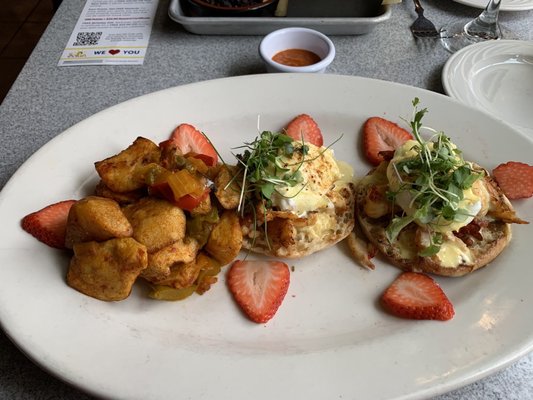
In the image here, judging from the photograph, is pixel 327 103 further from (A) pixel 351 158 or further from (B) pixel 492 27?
(B) pixel 492 27

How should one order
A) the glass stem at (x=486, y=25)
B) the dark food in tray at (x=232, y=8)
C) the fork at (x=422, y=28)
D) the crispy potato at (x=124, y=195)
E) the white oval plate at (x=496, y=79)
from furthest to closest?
the fork at (x=422, y=28)
the glass stem at (x=486, y=25)
the dark food in tray at (x=232, y=8)
the white oval plate at (x=496, y=79)
the crispy potato at (x=124, y=195)

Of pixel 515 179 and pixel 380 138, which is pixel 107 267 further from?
pixel 515 179

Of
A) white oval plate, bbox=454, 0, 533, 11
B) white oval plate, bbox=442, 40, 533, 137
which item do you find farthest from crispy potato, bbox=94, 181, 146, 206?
white oval plate, bbox=454, 0, 533, 11

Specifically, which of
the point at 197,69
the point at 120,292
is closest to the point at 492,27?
the point at 197,69

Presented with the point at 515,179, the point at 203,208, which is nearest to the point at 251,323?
the point at 203,208

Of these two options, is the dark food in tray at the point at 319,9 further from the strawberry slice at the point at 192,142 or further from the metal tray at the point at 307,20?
the strawberry slice at the point at 192,142

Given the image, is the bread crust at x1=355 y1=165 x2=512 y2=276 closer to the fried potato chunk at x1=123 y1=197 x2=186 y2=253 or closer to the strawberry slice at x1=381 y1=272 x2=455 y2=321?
the strawberry slice at x1=381 y1=272 x2=455 y2=321

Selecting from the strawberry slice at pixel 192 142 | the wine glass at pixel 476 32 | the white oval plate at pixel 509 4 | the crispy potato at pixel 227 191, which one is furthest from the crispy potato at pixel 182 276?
the white oval plate at pixel 509 4

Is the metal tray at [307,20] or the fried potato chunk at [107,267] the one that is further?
the metal tray at [307,20]
